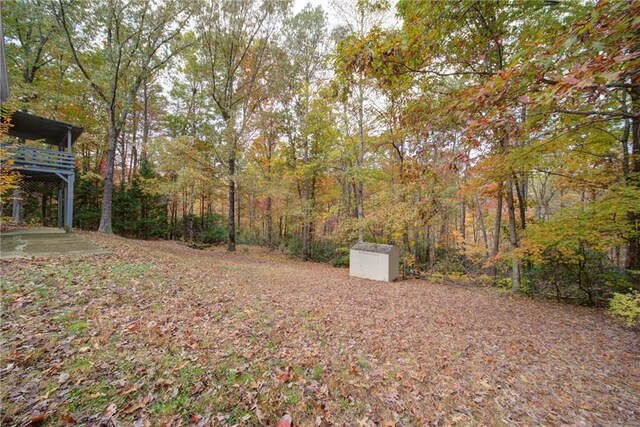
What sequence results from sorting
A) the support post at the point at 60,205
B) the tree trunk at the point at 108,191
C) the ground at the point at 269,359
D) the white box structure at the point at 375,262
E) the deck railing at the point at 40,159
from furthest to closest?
the tree trunk at the point at 108,191 < the support post at the point at 60,205 < the white box structure at the point at 375,262 < the deck railing at the point at 40,159 < the ground at the point at 269,359

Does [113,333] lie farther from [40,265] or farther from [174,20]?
[174,20]

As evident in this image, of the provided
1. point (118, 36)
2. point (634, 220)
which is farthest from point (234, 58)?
point (634, 220)

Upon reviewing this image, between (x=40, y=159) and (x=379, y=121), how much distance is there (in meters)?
13.2

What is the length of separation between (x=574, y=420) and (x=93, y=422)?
181 inches

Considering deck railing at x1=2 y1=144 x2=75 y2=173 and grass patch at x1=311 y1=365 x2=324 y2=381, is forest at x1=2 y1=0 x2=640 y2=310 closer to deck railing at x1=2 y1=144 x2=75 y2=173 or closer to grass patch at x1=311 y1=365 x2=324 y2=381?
deck railing at x1=2 y1=144 x2=75 y2=173

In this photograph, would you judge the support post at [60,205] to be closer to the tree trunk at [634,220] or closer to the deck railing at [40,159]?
the deck railing at [40,159]

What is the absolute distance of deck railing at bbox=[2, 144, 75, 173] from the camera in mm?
8289

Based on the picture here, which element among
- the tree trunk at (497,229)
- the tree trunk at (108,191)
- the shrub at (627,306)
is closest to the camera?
the shrub at (627,306)

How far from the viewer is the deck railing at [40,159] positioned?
8.29m

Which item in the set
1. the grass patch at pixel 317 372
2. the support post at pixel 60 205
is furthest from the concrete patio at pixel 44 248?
the grass patch at pixel 317 372

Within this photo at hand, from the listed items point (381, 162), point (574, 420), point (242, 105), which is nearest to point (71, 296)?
Answer: point (574, 420)

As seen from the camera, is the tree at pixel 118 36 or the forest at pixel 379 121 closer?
the forest at pixel 379 121

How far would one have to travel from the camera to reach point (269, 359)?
2.94 meters

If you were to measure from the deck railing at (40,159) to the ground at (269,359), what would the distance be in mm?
6312
